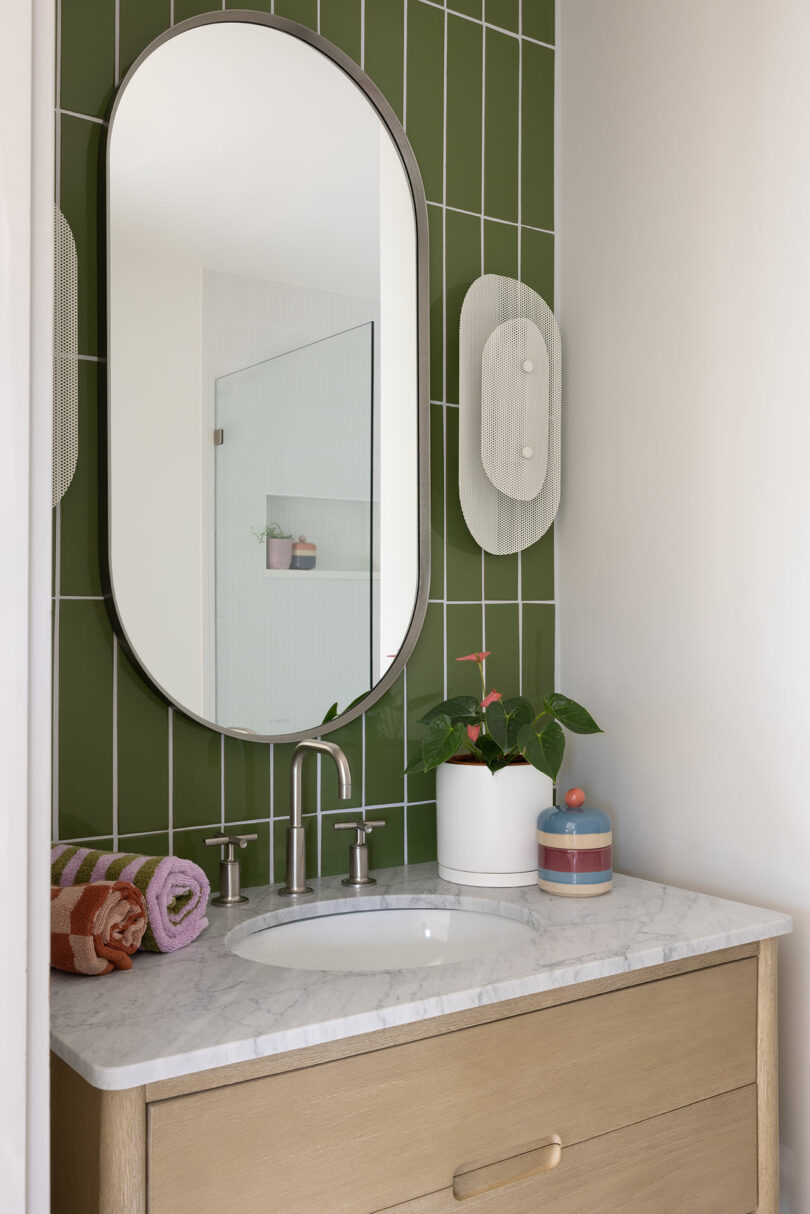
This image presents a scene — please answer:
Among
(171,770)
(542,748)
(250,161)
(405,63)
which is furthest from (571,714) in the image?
(405,63)

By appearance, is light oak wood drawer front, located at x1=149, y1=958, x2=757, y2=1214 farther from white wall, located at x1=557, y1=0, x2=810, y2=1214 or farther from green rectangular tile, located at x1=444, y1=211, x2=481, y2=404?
green rectangular tile, located at x1=444, y1=211, x2=481, y2=404

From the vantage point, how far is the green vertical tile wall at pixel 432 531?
1366mm

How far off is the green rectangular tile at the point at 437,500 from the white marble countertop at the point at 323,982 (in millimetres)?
496

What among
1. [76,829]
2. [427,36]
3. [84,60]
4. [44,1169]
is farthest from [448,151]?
[44,1169]

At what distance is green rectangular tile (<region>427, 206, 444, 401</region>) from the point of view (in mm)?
1713

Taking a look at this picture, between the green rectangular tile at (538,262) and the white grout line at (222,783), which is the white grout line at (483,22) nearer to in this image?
the green rectangular tile at (538,262)

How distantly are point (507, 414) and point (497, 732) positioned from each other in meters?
0.54

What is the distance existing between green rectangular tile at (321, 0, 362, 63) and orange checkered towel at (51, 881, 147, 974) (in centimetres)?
124

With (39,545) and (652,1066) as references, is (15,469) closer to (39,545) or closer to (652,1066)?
(39,545)

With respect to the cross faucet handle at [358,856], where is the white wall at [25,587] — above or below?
above

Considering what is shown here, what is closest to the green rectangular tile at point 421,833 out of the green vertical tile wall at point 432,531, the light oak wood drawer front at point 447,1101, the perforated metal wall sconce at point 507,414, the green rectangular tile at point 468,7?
the green vertical tile wall at point 432,531

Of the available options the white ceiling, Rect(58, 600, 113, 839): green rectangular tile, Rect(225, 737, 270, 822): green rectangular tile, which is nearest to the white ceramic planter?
Rect(225, 737, 270, 822): green rectangular tile

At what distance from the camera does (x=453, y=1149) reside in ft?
3.45

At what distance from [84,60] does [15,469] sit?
87cm
